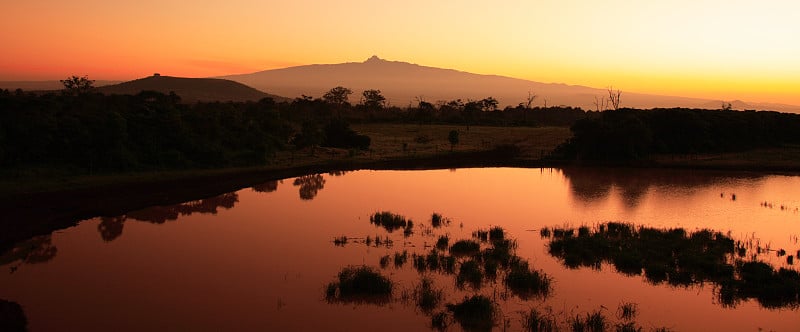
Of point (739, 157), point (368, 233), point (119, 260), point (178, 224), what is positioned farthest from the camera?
point (739, 157)

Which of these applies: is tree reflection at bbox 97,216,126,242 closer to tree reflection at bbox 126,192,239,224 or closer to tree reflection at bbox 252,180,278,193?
tree reflection at bbox 126,192,239,224

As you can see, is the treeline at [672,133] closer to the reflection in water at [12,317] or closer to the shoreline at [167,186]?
the shoreline at [167,186]

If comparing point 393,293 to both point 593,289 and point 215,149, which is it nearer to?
point 593,289

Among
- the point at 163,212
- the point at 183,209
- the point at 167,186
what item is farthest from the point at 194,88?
the point at 163,212

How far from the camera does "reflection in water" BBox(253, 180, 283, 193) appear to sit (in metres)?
30.9

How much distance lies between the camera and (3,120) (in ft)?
94.5

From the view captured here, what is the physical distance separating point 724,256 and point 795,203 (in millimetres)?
14558

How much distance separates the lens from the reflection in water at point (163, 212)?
2109 centimetres

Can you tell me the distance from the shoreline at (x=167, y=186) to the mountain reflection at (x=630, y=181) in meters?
3.00

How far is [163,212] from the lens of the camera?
24.3 meters

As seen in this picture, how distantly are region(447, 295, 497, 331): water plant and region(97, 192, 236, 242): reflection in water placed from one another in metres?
12.8

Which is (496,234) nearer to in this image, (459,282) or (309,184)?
(459,282)

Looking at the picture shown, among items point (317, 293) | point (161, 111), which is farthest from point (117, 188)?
point (317, 293)

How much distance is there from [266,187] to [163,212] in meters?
8.12
